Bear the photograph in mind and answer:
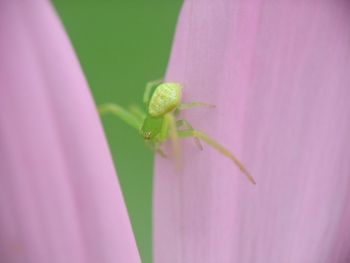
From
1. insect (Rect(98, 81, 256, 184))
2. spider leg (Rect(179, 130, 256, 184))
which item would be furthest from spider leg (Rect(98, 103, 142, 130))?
spider leg (Rect(179, 130, 256, 184))

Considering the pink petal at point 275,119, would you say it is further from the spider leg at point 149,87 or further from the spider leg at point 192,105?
the spider leg at point 149,87

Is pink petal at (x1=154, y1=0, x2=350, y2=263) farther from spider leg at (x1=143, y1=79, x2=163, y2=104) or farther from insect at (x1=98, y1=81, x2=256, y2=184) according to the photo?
spider leg at (x1=143, y1=79, x2=163, y2=104)

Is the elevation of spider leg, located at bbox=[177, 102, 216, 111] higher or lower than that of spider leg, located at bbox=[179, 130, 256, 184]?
higher

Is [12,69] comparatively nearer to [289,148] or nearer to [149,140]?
[289,148]

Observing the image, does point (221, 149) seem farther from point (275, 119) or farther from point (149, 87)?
point (149, 87)

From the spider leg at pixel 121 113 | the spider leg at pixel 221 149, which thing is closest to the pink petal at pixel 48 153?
the spider leg at pixel 221 149

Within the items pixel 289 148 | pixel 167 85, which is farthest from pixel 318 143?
pixel 167 85

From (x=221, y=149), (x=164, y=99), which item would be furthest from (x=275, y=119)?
(x=164, y=99)
